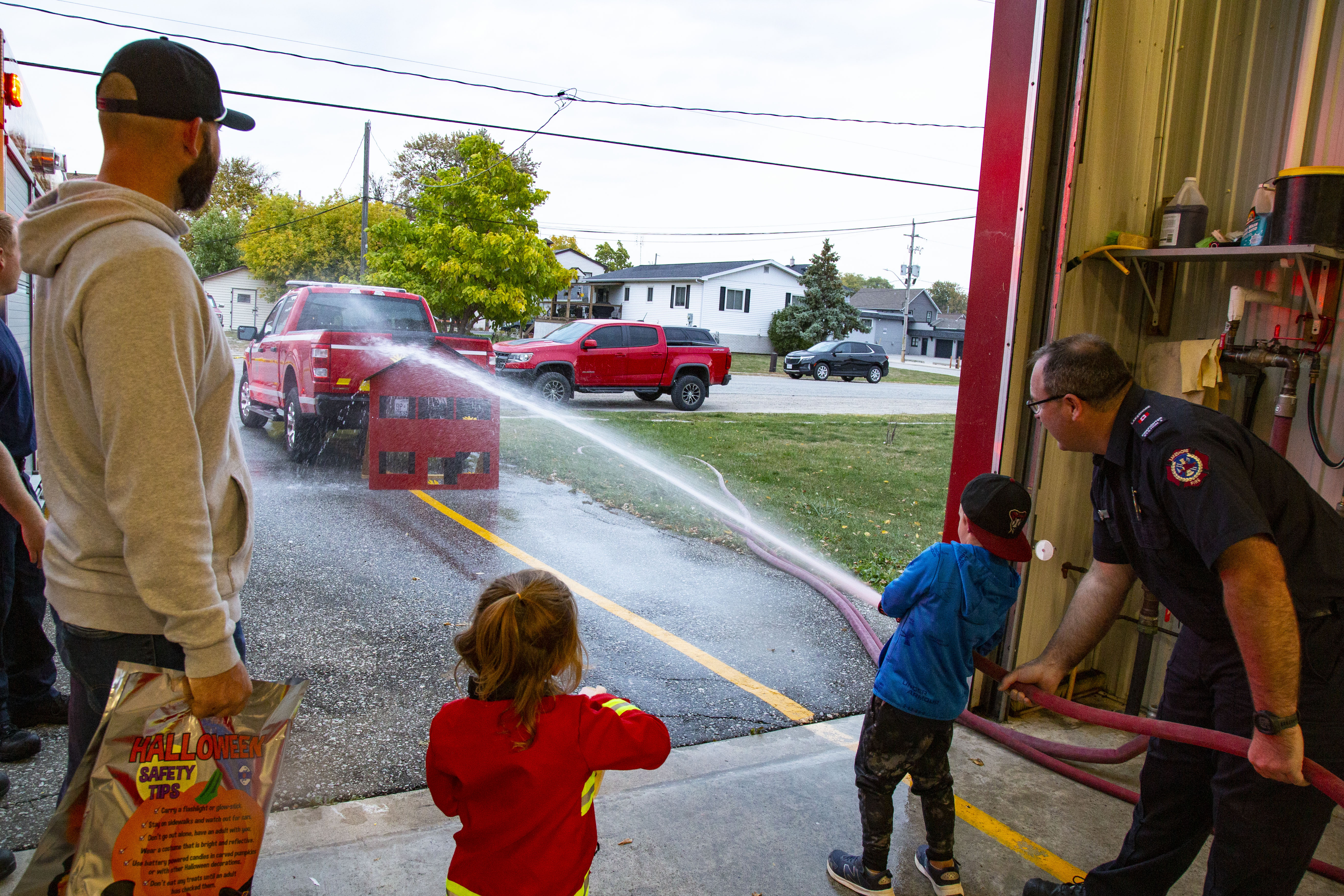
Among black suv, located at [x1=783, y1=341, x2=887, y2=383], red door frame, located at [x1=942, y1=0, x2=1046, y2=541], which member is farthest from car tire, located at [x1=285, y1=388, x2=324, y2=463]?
black suv, located at [x1=783, y1=341, x2=887, y2=383]

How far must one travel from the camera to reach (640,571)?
6164mm

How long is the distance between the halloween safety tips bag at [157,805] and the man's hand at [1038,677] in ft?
6.71

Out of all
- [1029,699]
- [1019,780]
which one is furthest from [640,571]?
[1029,699]

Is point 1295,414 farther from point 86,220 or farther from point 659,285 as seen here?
point 659,285

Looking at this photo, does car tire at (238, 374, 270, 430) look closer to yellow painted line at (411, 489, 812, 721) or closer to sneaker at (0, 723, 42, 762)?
yellow painted line at (411, 489, 812, 721)

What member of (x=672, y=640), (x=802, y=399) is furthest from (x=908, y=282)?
(x=672, y=640)

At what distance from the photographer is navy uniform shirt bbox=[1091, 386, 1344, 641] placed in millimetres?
1988

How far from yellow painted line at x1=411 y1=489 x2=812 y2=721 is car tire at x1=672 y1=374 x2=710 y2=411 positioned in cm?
1125

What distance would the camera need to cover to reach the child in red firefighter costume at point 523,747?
1.73 meters

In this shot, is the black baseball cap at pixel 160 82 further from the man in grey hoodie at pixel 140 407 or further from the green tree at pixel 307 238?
the green tree at pixel 307 238

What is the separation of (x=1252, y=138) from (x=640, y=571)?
440 cm

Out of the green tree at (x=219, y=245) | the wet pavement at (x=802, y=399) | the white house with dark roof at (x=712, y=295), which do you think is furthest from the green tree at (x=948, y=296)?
the green tree at (x=219, y=245)

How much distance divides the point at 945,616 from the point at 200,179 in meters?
2.27

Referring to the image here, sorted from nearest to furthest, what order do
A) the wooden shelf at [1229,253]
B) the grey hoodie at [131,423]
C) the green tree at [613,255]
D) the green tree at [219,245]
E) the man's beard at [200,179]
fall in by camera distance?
the grey hoodie at [131,423], the man's beard at [200,179], the wooden shelf at [1229,253], the green tree at [219,245], the green tree at [613,255]
